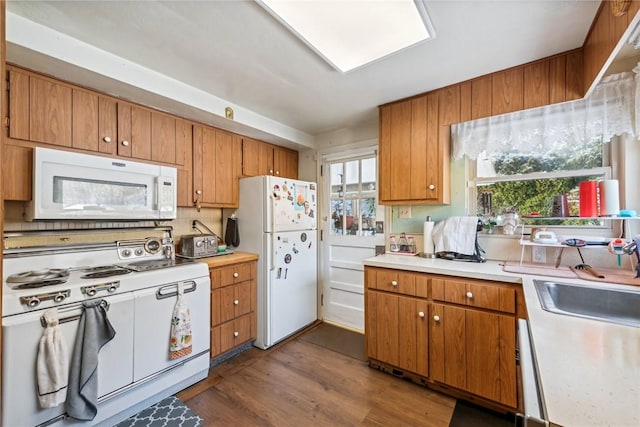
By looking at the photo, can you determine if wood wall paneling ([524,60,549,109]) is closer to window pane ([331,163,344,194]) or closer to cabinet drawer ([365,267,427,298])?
cabinet drawer ([365,267,427,298])

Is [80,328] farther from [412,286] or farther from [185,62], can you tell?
[412,286]

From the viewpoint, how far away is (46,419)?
4.40ft

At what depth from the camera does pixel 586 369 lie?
0.66 meters

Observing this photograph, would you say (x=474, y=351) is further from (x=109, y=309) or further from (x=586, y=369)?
(x=109, y=309)

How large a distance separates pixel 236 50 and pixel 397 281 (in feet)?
6.38

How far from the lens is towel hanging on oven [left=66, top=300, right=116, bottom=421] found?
140 cm

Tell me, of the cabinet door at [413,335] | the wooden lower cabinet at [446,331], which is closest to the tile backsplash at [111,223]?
the wooden lower cabinet at [446,331]

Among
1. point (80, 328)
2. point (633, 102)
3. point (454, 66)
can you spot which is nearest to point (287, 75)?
point (454, 66)

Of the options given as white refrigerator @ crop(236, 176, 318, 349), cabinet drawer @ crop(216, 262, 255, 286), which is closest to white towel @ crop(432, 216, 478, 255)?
white refrigerator @ crop(236, 176, 318, 349)

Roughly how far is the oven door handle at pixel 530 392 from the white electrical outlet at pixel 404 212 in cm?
174

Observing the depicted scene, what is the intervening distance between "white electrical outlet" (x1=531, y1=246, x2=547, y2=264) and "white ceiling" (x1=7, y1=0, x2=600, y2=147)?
1.32m

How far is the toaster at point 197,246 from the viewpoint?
2.37 meters

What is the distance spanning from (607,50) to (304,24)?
1.49m

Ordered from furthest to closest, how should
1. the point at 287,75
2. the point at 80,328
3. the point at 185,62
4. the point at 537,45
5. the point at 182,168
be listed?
the point at 182,168 < the point at 287,75 < the point at 185,62 < the point at 537,45 < the point at 80,328
